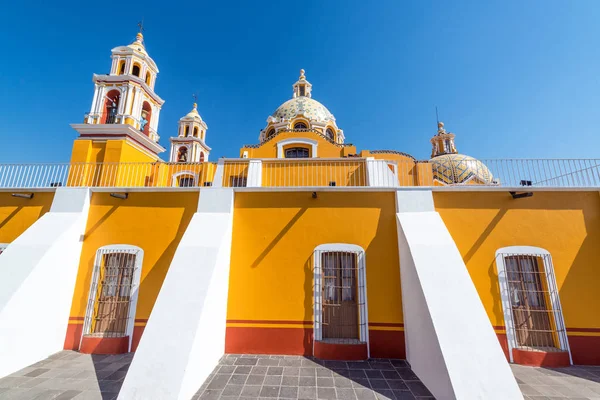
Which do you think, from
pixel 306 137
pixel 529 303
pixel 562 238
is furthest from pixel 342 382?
pixel 306 137

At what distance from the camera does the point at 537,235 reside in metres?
6.47

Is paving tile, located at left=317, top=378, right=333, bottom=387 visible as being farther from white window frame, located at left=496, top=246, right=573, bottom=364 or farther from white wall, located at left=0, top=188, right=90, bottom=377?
white wall, located at left=0, top=188, right=90, bottom=377

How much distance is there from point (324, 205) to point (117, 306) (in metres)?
6.03

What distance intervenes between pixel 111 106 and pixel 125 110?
153cm

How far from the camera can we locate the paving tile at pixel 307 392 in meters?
4.43

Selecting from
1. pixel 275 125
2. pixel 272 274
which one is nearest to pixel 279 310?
pixel 272 274

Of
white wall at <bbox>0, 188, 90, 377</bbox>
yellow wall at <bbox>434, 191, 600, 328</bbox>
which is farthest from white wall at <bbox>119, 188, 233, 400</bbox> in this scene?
yellow wall at <bbox>434, 191, 600, 328</bbox>

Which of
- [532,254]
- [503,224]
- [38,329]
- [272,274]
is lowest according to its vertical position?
[38,329]

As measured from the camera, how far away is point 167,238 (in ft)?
22.6

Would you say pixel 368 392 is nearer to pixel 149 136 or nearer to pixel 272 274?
pixel 272 274

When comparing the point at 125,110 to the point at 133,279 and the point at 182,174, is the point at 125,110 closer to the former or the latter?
the point at 182,174

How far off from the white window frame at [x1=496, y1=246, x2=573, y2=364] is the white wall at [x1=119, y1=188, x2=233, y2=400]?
658 cm

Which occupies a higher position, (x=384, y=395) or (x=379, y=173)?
(x=379, y=173)

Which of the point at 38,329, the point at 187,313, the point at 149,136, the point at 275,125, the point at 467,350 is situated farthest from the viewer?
the point at 275,125
